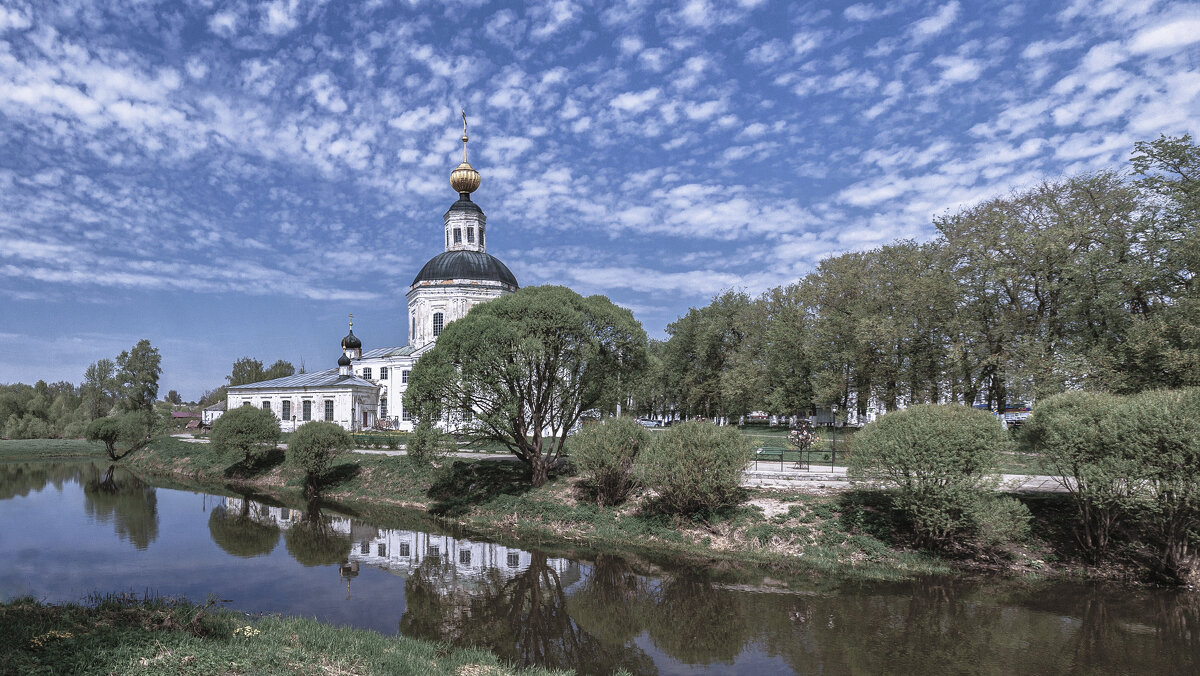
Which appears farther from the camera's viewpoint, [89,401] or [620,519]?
[89,401]

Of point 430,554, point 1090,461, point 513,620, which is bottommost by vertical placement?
point 430,554

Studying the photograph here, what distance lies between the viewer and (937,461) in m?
14.4

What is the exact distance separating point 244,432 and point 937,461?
33904 mm

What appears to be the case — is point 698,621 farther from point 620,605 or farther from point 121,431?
point 121,431

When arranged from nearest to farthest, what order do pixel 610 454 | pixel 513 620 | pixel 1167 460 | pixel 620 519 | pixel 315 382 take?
pixel 513 620 < pixel 1167 460 < pixel 620 519 < pixel 610 454 < pixel 315 382

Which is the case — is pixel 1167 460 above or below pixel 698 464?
above

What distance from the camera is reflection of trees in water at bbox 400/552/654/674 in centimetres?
1025

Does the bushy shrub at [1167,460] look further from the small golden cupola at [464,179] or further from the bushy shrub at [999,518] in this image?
the small golden cupola at [464,179]

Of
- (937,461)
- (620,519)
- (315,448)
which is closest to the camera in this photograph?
(937,461)

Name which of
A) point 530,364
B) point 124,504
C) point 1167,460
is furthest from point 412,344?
point 1167,460

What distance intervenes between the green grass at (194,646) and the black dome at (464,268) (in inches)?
1513

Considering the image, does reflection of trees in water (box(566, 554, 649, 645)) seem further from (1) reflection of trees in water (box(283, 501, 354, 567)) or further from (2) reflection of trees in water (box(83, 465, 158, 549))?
(2) reflection of trees in water (box(83, 465, 158, 549))

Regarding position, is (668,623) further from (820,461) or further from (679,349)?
(679,349)

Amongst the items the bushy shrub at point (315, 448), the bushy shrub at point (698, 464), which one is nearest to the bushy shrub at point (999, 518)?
the bushy shrub at point (698, 464)
